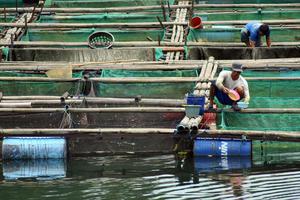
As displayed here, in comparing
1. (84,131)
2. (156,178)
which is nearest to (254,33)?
(84,131)

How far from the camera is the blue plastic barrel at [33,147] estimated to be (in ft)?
A: 42.2

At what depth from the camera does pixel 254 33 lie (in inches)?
664

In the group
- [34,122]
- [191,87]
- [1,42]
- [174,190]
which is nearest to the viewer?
[174,190]

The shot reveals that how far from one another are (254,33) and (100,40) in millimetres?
3269

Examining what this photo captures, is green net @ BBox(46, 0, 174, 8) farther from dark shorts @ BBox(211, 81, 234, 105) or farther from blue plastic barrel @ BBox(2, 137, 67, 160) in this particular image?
blue plastic barrel @ BBox(2, 137, 67, 160)

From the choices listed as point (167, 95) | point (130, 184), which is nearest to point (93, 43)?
point (167, 95)

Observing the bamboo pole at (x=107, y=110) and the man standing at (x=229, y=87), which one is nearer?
the man standing at (x=229, y=87)

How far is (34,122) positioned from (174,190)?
313 centimetres

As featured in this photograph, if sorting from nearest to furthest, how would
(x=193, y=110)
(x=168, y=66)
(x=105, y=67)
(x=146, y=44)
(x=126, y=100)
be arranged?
(x=193, y=110)
(x=126, y=100)
(x=168, y=66)
(x=105, y=67)
(x=146, y=44)

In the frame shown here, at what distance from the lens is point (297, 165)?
12.5m

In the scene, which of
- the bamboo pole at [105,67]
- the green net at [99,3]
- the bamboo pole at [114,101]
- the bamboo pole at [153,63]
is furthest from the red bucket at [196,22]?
the bamboo pole at [114,101]

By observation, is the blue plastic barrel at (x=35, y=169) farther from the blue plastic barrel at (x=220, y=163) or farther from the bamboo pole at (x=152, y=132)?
the blue plastic barrel at (x=220, y=163)

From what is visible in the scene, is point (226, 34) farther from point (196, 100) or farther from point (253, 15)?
point (196, 100)

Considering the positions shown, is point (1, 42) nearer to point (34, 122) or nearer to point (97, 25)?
point (97, 25)
